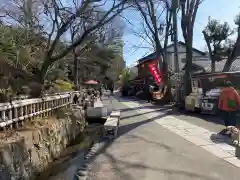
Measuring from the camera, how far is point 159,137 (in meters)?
10.3

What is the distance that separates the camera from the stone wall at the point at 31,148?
6.35 meters

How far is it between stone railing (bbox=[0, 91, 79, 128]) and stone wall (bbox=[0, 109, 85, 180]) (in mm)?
257

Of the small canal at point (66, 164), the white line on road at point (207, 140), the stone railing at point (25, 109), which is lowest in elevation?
the small canal at point (66, 164)

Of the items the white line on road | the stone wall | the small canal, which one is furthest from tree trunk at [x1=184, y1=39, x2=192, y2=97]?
the stone wall

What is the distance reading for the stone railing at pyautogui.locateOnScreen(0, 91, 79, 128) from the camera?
24.6ft

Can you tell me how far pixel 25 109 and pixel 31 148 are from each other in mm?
1612

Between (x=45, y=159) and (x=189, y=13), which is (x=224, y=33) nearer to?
(x=189, y=13)

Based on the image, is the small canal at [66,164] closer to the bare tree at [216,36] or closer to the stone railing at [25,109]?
the stone railing at [25,109]

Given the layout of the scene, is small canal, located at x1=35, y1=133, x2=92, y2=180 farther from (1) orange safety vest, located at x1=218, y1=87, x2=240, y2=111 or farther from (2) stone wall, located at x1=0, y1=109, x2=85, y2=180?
(1) orange safety vest, located at x1=218, y1=87, x2=240, y2=111

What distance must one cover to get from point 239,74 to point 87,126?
8412 millimetres

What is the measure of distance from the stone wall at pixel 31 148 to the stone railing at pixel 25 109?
26cm

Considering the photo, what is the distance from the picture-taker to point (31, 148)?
789 centimetres

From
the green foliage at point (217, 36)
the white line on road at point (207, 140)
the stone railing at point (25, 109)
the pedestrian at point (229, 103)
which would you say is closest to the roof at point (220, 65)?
the green foliage at point (217, 36)

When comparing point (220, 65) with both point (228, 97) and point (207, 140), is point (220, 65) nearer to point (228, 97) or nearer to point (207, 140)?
point (228, 97)
